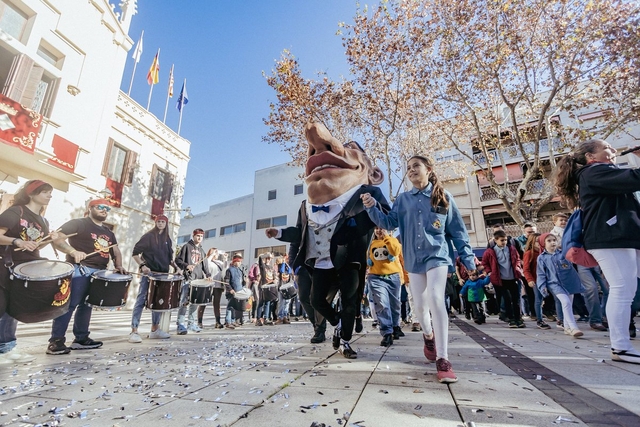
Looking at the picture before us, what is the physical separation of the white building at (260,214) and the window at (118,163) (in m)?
12.2

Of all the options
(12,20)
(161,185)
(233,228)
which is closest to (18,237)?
(12,20)

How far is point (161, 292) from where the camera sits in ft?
15.8

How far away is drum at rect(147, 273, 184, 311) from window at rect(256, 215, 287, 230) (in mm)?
20655

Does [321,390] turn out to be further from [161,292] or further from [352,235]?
[161,292]

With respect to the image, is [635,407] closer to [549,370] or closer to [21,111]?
[549,370]

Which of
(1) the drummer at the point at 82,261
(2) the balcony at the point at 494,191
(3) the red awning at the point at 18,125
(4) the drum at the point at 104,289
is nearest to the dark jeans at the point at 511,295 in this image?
(4) the drum at the point at 104,289

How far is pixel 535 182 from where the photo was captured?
821 inches

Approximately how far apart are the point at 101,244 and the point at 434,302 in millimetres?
4047

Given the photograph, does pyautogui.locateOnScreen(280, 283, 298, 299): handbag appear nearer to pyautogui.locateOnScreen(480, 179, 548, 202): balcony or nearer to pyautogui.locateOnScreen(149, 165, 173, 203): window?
pyautogui.locateOnScreen(149, 165, 173, 203): window

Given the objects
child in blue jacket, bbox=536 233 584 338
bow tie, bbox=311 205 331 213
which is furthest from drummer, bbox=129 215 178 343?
child in blue jacket, bbox=536 233 584 338

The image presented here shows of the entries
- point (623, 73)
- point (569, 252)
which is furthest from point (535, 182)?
point (569, 252)

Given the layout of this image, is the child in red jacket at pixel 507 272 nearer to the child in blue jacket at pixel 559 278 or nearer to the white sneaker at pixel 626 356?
the child in blue jacket at pixel 559 278

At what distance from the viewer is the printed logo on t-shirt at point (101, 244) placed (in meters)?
4.10

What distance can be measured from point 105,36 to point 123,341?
42.9 ft
